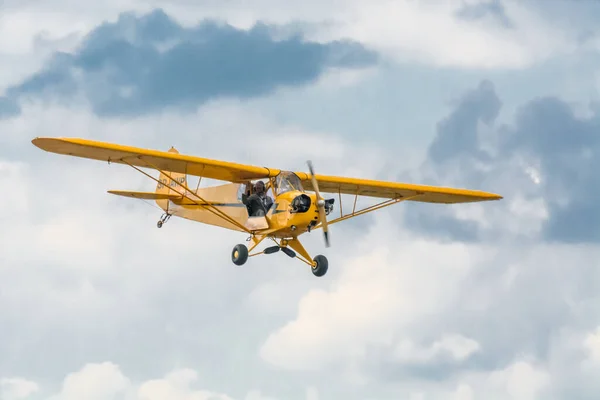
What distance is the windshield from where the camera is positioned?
3397 centimetres

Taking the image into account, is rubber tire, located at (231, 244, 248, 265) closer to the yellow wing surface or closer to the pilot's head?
the pilot's head

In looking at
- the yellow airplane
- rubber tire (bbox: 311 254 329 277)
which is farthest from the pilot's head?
rubber tire (bbox: 311 254 329 277)

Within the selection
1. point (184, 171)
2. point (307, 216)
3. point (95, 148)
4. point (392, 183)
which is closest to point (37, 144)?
point (95, 148)

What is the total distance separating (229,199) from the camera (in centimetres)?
3603

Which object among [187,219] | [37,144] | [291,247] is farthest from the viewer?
[187,219]

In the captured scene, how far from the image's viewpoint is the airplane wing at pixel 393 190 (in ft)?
126

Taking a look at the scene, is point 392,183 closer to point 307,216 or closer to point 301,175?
point 301,175

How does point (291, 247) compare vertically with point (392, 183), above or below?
below

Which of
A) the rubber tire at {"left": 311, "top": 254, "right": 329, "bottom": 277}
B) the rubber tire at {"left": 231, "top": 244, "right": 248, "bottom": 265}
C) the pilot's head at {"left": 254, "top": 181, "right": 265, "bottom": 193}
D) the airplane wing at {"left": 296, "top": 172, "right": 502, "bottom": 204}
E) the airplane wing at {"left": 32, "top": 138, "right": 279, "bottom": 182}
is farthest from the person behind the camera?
the airplane wing at {"left": 296, "top": 172, "right": 502, "bottom": 204}

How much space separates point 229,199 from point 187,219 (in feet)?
12.4

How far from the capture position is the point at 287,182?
1342 inches

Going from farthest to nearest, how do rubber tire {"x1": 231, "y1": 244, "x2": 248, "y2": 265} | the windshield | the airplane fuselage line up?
→ rubber tire {"x1": 231, "y1": 244, "x2": 248, "y2": 265} → the windshield → the airplane fuselage

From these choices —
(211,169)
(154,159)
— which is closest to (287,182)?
(211,169)

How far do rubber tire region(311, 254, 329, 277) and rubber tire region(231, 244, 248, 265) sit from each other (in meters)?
2.07
